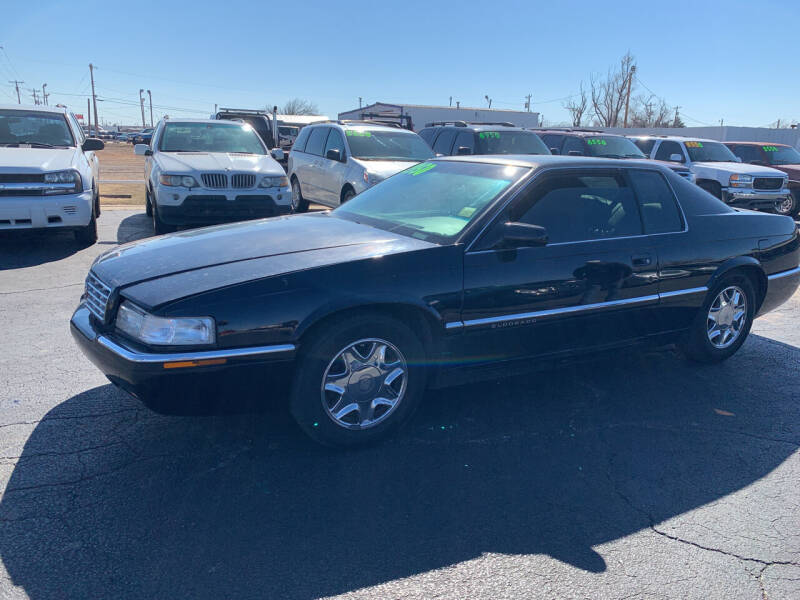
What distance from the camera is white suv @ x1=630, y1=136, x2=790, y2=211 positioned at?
13305 millimetres

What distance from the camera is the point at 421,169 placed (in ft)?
15.6

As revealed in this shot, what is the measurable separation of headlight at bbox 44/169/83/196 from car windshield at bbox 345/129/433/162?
3965mm

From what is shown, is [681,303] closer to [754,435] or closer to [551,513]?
[754,435]

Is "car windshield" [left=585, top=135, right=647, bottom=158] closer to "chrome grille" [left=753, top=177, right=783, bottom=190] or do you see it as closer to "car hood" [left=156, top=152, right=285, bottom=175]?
"chrome grille" [left=753, top=177, right=783, bottom=190]

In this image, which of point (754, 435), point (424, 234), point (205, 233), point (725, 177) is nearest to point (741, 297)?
point (754, 435)

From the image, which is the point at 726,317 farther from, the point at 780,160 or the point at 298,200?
the point at 780,160

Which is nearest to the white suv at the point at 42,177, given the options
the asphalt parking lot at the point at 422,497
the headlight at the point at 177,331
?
the asphalt parking lot at the point at 422,497

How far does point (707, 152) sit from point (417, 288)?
13633mm

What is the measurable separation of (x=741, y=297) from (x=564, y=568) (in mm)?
3288

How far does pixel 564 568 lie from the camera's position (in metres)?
2.60

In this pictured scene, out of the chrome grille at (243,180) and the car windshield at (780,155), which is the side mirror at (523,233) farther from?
the car windshield at (780,155)

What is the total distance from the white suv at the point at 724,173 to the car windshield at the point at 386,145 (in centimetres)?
621

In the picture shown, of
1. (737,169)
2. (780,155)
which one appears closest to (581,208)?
(737,169)

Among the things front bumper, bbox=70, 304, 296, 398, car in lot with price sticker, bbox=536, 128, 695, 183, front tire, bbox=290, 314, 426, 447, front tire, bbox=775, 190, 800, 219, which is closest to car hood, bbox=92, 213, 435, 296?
front bumper, bbox=70, 304, 296, 398
